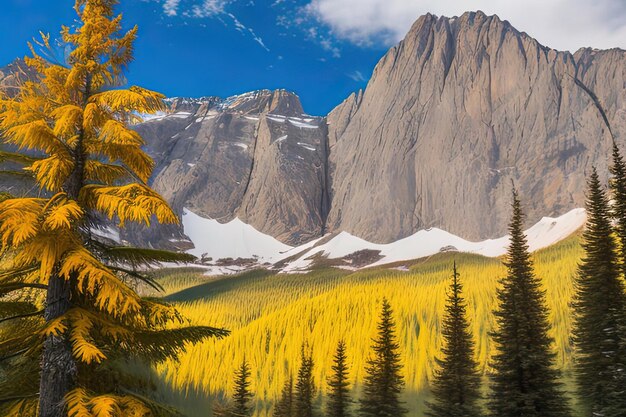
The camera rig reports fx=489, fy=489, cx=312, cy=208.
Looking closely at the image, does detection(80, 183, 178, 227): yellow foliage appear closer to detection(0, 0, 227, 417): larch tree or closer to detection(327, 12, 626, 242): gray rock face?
detection(0, 0, 227, 417): larch tree

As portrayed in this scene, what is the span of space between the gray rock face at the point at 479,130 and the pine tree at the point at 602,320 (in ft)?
385

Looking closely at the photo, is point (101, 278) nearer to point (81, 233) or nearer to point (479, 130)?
point (81, 233)

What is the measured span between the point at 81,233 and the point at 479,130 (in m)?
174

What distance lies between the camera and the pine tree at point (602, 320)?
2939 cm

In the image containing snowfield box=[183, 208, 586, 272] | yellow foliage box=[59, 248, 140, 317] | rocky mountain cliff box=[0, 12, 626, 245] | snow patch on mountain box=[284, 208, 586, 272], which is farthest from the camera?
rocky mountain cliff box=[0, 12, 626, 245]

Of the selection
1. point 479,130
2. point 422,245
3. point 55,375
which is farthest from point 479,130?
point 55,375

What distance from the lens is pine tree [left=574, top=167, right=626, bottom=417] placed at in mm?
29391

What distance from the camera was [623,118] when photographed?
442 feet

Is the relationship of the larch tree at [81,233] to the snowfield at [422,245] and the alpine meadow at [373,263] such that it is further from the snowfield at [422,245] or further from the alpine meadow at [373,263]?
the snowfield at [422,245]

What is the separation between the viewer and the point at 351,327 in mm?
87688

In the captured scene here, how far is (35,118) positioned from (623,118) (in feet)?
517

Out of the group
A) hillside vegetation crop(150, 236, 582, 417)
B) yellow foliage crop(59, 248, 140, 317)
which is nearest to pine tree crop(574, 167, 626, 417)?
yellow foliage crop(59, 248, 140, 317)

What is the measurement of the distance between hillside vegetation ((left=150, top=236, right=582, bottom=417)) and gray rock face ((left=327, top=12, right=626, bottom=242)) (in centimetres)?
5533

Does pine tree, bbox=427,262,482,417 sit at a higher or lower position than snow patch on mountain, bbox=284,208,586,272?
lower
